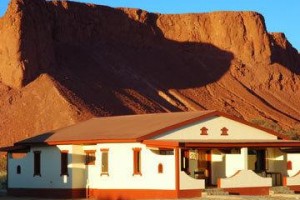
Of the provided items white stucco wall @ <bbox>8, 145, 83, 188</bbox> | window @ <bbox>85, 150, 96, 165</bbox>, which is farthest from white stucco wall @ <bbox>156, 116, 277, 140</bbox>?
white stucco wall @ <bbox>8, 145, 83, 188</bbox>

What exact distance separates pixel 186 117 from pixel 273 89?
295 ft

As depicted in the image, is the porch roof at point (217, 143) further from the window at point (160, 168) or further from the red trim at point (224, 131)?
the red trim at point (224, 131)

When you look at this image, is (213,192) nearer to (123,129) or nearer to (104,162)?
(104,162)

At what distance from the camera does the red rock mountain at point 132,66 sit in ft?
307

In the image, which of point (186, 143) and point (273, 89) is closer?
point (186, 143)

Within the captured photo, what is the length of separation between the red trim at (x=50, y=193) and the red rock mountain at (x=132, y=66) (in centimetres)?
4185

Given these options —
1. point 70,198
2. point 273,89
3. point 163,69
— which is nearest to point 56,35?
point 163,69

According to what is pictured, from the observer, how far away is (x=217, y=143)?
38.9m

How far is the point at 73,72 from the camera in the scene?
4176 inches

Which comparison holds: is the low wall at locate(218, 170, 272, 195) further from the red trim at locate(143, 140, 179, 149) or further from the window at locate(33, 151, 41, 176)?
the window at locate(33, 151, 41, 176)

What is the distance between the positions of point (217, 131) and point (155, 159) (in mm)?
4335

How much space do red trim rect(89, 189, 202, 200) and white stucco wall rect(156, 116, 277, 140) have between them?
101 inches

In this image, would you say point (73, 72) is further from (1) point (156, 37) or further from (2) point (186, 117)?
(2) point (186, 117)

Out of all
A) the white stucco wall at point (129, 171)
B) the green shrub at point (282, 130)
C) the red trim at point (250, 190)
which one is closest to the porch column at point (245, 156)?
the red trim at point (250, 190)
